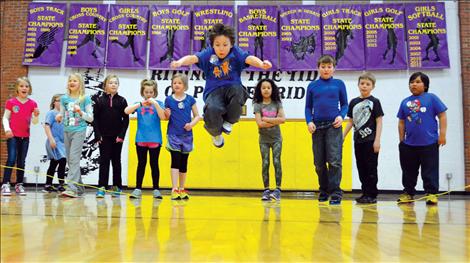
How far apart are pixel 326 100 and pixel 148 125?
1.77 meters

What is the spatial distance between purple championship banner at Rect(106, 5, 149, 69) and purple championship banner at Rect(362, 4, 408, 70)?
418 cm

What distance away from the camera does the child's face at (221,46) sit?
281 cm

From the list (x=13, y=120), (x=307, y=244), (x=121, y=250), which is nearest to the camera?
(x=121, y=250)

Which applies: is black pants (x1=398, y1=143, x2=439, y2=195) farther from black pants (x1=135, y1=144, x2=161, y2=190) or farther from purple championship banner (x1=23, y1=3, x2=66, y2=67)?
purple championship banner (x1=23, y1=3, x2=66, y2=67)

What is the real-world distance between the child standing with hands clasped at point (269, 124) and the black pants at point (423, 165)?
127cm

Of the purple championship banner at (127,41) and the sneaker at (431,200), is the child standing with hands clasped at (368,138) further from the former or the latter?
the purple championship banner at (127,41)

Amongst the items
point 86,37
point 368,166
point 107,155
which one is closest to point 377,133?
point 368,166

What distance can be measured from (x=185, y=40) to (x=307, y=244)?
6.13 m

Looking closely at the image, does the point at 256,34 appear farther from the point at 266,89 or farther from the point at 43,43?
the point at 43,43

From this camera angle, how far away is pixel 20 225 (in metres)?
1.35

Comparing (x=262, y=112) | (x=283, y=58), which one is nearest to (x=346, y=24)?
(x=283, y=58)

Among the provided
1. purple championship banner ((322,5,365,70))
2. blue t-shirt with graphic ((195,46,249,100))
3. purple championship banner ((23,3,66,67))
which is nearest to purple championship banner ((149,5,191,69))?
purple championship banner ((23,3,66,67))

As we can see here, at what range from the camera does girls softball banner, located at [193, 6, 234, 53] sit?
684 centimetres

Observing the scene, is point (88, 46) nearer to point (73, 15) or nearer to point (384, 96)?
point (73, 15)
